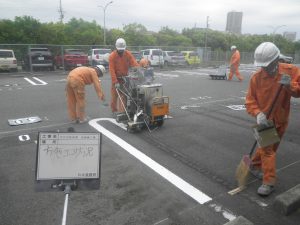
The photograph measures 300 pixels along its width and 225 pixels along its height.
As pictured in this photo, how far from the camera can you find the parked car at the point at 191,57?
2806cm

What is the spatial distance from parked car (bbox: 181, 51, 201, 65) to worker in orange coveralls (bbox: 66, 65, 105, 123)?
21.4 meters

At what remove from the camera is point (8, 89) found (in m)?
12.9

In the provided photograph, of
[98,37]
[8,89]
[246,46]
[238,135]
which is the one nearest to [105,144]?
[238,135]

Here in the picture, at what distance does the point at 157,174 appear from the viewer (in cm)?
463

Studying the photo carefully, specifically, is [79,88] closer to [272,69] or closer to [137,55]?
[272,69]

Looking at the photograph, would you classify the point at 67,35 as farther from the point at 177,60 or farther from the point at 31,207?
the point at 31,207

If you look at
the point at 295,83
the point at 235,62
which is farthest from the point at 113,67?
the point at 235,62

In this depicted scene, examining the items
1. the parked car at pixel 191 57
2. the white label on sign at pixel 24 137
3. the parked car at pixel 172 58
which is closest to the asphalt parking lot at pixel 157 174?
the white label on sign at pixel 24 137

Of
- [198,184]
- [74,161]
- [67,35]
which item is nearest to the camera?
[74,161]

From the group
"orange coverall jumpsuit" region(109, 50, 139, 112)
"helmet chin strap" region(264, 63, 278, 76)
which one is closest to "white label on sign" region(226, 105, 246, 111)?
"orange coverall jumpsuit" region(109, 50, 139, 112)

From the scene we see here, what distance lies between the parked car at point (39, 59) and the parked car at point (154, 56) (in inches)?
306

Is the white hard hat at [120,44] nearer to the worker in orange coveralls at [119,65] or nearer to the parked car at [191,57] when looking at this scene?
the worker in orange coveralls at [119,65]

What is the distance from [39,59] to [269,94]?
63.3ft

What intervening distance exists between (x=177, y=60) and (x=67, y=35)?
12.6 metres
